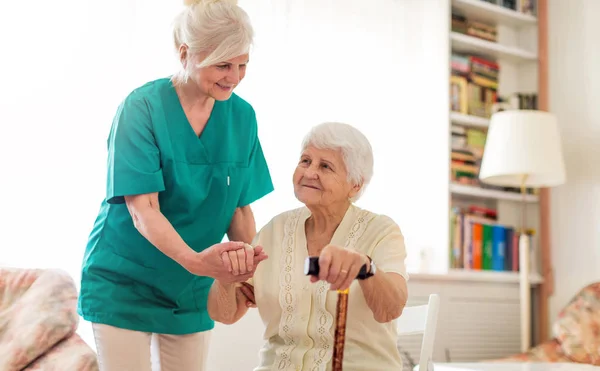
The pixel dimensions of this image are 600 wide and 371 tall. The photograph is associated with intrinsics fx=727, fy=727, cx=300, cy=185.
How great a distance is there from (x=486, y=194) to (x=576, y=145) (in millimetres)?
635

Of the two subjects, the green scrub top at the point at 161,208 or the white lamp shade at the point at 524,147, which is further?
the white lamp shade at the point at 524,147

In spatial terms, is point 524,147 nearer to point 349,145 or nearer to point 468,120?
point 468,120

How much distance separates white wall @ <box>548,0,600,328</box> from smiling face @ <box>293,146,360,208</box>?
2.90 meters

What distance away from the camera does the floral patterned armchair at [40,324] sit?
2.32 metres

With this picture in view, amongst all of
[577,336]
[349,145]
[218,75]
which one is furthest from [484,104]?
[218,75]

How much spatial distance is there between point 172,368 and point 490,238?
280 centimetres

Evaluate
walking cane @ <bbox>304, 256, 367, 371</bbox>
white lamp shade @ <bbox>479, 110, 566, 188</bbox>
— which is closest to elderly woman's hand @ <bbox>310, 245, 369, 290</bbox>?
walking cane @ <bbox>304, 256, 367, 371</bbox>

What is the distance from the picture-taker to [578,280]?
4.30 metres

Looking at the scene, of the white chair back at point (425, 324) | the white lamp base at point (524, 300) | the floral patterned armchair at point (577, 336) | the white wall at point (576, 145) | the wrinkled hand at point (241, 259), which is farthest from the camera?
the white wall at point (576, 145)

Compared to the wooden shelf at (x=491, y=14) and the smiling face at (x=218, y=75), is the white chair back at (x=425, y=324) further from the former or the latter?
the wooden shelf at (x=491, y=14)

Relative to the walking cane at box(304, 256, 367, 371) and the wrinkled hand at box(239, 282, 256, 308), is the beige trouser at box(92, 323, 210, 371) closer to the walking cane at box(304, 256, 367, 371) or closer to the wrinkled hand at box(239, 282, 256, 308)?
the wrinkled hand at box(239, 282, 256, 308)

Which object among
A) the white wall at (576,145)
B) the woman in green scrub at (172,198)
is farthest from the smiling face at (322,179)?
the white wall at (576,145)

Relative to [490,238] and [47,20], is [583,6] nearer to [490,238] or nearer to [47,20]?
[490,238]

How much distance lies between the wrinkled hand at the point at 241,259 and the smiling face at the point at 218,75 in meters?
0.47
